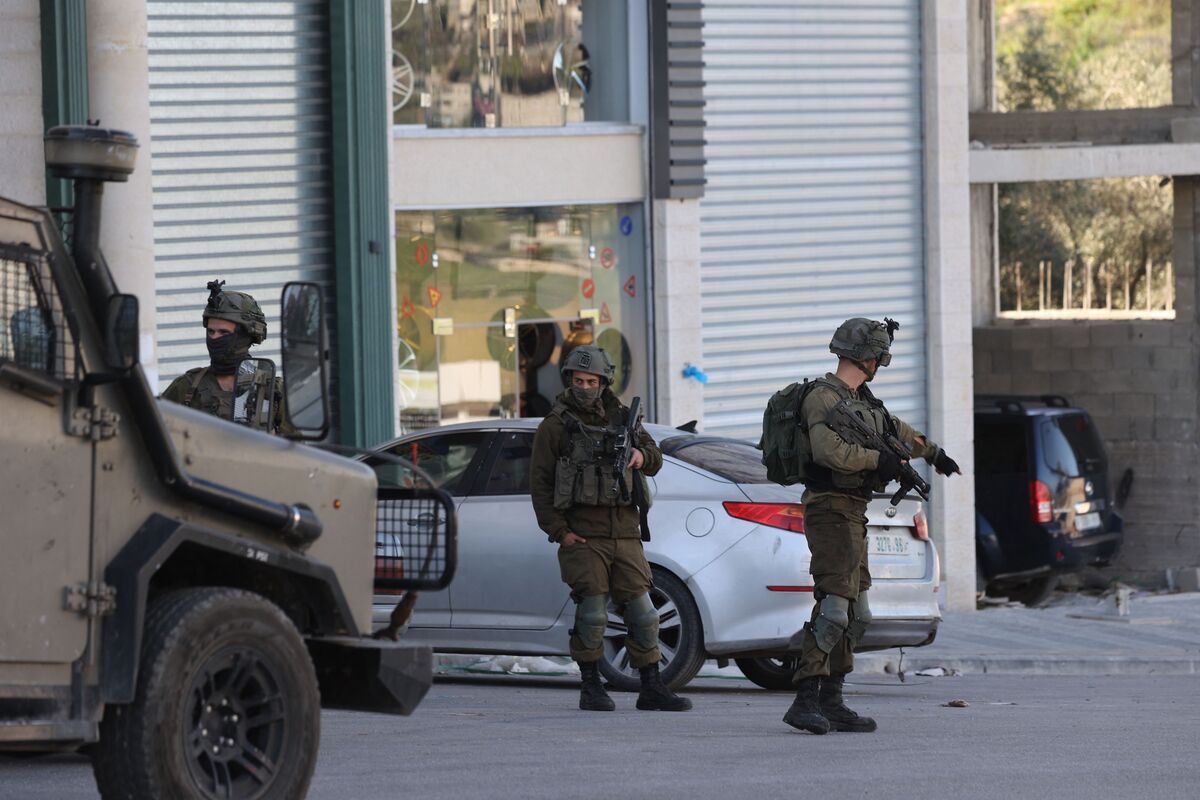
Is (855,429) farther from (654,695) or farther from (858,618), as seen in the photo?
(654,695)

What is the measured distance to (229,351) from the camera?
8.63 m

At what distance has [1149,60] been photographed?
1736 inches

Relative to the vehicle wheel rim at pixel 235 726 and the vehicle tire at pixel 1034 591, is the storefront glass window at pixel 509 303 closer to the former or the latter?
the vehicle tire at pixel 1034 591

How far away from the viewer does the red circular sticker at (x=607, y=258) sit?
17328 millimetres

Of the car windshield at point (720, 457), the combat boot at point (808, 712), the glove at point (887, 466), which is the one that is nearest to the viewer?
the glove at point (887, 466)

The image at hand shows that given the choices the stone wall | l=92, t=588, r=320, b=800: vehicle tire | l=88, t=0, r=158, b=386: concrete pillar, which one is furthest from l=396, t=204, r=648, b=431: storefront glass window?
l=92, t=588, r=320, b=800: vehicle tire

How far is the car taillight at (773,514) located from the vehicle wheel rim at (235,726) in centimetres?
505

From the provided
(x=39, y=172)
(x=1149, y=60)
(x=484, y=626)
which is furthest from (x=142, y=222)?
(x=1149, y=60)

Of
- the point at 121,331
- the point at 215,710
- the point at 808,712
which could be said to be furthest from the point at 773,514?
the point at 121,331

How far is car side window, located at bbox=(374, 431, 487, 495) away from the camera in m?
11.6

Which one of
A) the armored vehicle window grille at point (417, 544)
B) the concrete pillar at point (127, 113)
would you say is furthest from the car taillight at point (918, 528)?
the armored vehicle window grille at point (417, 544)

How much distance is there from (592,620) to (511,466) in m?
1.81

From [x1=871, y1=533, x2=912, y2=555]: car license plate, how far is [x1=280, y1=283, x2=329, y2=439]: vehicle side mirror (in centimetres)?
569

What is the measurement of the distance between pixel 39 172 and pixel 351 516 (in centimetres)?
731
